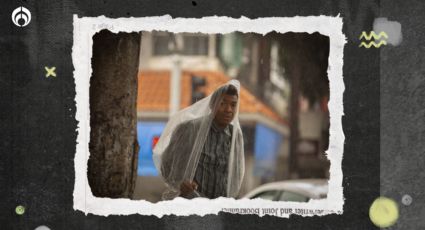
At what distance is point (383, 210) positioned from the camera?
324cm

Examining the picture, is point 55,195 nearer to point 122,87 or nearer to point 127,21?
point 122,87

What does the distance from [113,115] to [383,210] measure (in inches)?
77.2

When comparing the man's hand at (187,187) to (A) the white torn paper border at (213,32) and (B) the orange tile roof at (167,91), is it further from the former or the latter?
(B) the orange tile roof at (167,91)

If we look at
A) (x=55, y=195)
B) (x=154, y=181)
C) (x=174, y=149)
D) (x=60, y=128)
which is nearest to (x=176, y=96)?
(x=174, y=149)

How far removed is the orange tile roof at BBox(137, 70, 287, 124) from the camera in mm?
3332

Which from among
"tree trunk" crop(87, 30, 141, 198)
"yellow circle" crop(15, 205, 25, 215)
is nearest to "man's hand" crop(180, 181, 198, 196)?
"tree trunk" crop(87, 30, 141, 198)

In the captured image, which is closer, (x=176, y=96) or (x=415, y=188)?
(x=415, y=188)

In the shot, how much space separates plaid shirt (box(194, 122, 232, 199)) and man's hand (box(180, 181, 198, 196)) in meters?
0.03

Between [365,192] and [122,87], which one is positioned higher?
[122,87]

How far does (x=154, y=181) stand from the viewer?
3363mm

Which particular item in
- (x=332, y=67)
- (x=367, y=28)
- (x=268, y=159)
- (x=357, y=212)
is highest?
(x=367, y=28)

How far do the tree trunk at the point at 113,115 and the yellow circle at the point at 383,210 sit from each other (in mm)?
1642

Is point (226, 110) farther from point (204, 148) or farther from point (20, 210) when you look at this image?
Result: point (20, 210)

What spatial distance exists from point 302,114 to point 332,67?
38 cm
